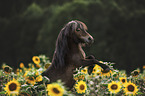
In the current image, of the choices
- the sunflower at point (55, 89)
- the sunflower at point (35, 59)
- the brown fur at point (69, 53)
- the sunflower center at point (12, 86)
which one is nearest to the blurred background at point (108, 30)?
the sunflower at point (35, 59)

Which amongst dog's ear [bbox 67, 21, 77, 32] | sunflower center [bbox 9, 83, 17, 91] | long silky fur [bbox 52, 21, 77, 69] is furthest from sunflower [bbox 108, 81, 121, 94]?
sunflower center [bbox 9, 83, 17, 91]

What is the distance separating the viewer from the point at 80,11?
698 centimetres

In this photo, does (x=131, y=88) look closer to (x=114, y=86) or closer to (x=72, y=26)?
(x=114, y=86)

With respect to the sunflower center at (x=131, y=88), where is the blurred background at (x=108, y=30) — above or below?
above

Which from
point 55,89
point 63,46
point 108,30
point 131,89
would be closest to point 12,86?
point 55,89

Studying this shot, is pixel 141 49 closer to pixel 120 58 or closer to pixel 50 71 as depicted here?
pixel 120 58

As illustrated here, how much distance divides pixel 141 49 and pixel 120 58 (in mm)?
725

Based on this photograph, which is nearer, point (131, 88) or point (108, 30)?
point (131, 88)

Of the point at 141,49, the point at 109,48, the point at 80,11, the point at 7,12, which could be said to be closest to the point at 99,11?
the point at 80,11

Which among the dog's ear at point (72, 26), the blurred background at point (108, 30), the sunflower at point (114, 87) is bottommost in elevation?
the sunflower at point (114, 87)

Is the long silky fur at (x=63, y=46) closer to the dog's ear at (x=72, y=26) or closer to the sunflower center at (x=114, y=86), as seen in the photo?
the dog's ear at (x=72, y=26)

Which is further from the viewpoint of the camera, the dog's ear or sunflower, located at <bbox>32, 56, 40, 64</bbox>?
sunflower, located at <bbox>32, 56, 40, 64</bbox>

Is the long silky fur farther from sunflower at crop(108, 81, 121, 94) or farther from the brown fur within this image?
sunflower at crop(108, 81, 121, 94)

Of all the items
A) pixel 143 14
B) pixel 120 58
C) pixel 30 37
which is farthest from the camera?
pixel 30 37
